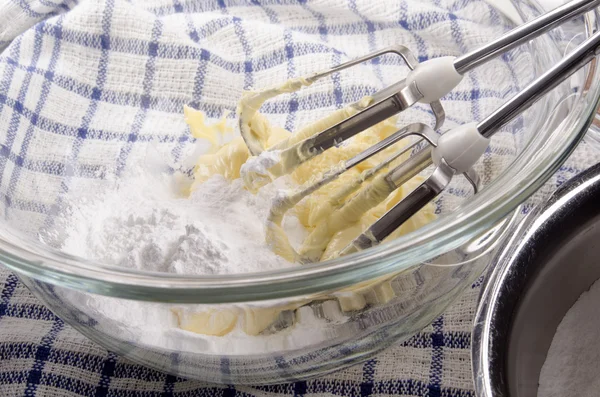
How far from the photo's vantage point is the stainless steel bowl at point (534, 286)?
46 centimetres

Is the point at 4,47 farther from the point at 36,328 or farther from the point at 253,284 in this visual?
the point at 253,284

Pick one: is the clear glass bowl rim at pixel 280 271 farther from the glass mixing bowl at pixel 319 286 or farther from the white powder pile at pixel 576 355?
the white powder pile at pixel 576 355

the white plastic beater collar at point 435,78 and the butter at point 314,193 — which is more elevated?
the white plastic beater collar at point 435,78

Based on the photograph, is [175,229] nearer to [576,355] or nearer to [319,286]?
[319,286]

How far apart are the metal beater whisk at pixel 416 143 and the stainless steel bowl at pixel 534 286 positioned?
0.07 m

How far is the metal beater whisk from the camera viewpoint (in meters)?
0.43

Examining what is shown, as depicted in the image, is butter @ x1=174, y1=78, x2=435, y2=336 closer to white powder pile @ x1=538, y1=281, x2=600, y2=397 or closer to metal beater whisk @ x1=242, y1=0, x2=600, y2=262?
metal beater whisk @ x1=242, y1=0, x2=600, y2=262

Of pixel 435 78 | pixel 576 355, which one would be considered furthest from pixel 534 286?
pixel 435 78

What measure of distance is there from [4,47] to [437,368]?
0.46 m

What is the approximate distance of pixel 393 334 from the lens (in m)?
0.48

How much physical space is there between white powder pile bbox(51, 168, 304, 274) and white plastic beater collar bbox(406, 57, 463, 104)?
0.46ft

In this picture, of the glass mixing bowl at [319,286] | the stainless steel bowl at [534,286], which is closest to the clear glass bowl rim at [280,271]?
the glass mixing bowl at [319,286]

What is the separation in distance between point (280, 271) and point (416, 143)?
0.69 feet

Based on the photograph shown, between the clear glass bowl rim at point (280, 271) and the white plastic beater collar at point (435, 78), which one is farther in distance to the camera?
the white plastic beater collar at point (435, 78)
